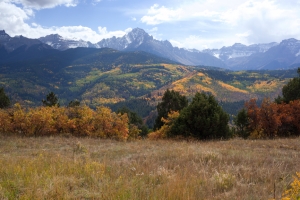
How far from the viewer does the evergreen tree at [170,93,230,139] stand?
23703mm

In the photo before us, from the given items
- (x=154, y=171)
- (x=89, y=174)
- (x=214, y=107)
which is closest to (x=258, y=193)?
(x=154, y=171)

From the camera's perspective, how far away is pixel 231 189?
5586 mm

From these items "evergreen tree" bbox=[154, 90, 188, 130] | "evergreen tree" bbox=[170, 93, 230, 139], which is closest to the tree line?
"evergreen tree" bbox=[170, 93, 230, 139]

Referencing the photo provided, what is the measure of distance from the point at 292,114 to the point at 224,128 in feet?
34.8

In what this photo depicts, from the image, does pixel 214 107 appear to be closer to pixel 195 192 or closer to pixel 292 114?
pixel 292 114

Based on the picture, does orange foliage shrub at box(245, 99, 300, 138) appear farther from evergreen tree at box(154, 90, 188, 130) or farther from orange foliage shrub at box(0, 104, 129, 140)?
evergreen tree at box(154, 90, 188, 130)

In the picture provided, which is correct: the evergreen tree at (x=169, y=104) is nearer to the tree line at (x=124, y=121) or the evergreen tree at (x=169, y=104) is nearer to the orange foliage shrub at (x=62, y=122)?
the tree line at (x=124, y=121)

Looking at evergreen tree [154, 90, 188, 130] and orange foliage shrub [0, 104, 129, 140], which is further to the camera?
evergreen tree [154, 90, 188, 130]

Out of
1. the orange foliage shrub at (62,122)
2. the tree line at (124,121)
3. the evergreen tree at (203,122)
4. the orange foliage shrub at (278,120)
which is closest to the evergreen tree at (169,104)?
the tree line at (124,121)

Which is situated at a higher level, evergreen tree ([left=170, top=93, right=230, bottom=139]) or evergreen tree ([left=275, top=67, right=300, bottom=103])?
evergreen tree ([left=275, top=67, right=300, bottom=103])

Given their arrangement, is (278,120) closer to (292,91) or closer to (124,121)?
(292,91)

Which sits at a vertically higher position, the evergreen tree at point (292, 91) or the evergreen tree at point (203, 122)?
the evergreen tree at point (292, 91)

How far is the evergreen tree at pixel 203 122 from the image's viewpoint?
23703 mm

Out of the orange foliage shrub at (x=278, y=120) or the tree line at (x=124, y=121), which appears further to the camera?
the orange foliage shrub at (x=278, y=120)
